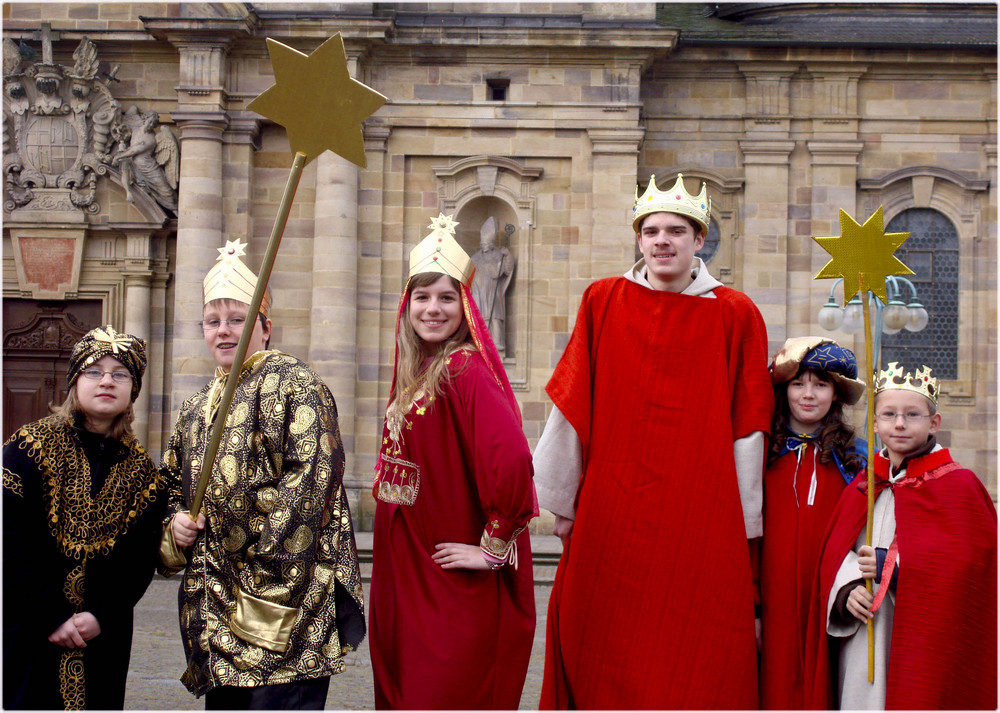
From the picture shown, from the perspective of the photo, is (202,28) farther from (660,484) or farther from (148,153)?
(660,484)

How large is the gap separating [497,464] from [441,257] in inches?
30.2

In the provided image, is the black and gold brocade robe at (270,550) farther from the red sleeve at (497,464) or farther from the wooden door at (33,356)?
the wooden door at (33,356)

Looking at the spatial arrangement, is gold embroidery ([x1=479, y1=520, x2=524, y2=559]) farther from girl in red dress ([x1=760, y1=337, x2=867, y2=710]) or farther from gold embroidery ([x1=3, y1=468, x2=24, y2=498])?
gold embroidery ([x1=3, y1=468, x2=24, y2=498])

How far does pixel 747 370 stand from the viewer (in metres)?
4.00

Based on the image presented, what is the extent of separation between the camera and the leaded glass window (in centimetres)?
1434

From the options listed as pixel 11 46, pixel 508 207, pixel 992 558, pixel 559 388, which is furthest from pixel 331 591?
pixel 11 46

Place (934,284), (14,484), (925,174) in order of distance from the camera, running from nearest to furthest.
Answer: (14,484)
(925,174)
(934,284)

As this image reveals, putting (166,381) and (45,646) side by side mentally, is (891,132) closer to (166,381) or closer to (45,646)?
(166,381)

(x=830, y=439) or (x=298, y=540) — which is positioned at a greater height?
(x=830, y=439)

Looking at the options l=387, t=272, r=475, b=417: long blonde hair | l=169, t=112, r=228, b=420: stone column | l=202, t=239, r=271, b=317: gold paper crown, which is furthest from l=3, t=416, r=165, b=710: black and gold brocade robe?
l=169, t=112, r=228, b=420: stone column

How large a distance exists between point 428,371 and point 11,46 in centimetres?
1152

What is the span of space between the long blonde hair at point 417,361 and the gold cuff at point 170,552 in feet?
2.81

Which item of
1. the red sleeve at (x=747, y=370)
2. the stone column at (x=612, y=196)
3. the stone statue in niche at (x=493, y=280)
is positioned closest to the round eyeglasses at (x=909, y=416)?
the red sleeve at (x=747, y=370)

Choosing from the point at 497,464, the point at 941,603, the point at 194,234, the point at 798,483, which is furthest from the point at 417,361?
the point at 194,234
